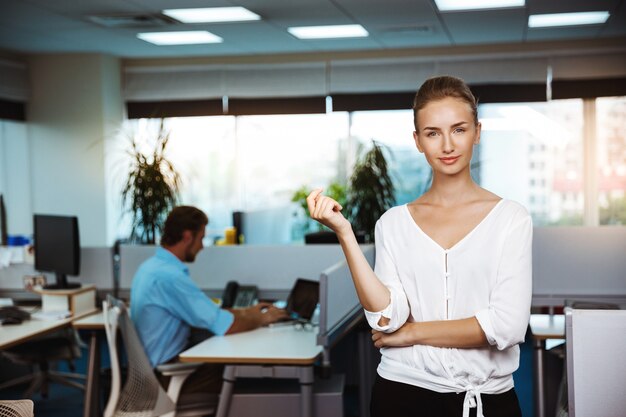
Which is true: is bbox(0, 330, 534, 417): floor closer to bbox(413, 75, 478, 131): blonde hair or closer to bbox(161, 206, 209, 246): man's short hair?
bbox(161, 206, 209, 246): man's short hair

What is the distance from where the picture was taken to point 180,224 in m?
3.89

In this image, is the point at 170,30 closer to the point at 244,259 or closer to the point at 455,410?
the point at 244,259

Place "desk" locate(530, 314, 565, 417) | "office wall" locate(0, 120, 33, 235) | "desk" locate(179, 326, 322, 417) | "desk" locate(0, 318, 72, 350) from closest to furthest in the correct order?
1. "desk" locate(179, 326, 322, 417)
2. "desk" locate(530, 314, 565, 417)
3. "desk" locate(0, 318, 72, 350)
4. "office wall" locate(0, 120, 33, 235)

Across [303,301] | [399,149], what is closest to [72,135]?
[399,149]

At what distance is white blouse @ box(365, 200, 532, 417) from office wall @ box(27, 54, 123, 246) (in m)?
6.90

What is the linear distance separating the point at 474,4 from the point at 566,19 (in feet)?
3.69

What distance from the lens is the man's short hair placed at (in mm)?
3875

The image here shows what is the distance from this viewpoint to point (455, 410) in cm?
155

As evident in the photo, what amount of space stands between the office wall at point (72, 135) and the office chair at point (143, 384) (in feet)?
15.8

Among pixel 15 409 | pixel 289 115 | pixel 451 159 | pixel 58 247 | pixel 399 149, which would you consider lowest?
pixel 15 409

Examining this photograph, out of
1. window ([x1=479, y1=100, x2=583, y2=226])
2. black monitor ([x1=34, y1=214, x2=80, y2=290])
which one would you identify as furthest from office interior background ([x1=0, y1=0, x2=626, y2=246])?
black monitor ([x1=34, y1=214, x2=80, y2=290])

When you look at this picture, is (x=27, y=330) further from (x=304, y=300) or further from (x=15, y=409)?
(x=15, y=409)

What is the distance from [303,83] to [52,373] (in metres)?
4.35

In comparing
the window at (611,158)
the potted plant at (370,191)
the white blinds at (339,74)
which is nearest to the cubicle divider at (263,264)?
the potted plant at (370,191)
